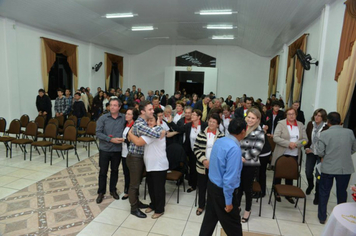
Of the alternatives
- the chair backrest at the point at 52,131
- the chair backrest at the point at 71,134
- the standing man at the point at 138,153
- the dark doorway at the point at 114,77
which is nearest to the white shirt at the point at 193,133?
the standing man at the point at 138,153

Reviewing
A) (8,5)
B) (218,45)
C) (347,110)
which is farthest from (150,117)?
(218,45)

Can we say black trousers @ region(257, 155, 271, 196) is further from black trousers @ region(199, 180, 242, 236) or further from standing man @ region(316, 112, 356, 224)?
black trousers @ region(199, 180, 242, 236)

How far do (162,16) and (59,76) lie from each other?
4997mm

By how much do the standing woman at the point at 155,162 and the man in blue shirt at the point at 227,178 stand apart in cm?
98

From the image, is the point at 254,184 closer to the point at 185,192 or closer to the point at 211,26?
the point at 185,192

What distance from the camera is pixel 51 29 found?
9008 millimetres

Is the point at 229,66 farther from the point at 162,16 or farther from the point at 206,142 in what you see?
the point at 206,142

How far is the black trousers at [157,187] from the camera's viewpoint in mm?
3109

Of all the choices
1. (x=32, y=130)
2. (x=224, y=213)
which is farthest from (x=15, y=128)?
(x=224, y=213)

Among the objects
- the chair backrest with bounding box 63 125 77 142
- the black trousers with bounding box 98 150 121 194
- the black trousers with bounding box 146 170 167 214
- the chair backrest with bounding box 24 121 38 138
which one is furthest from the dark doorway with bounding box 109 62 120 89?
the black trousers with bounding box 146 170 167 214

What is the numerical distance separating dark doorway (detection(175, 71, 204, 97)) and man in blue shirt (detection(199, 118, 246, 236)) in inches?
500

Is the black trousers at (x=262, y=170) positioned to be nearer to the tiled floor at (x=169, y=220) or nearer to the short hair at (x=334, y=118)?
the tiled floor at (x=169, y=220)

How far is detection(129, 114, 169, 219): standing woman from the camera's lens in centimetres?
286

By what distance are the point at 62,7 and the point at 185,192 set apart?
7152 millimetres
